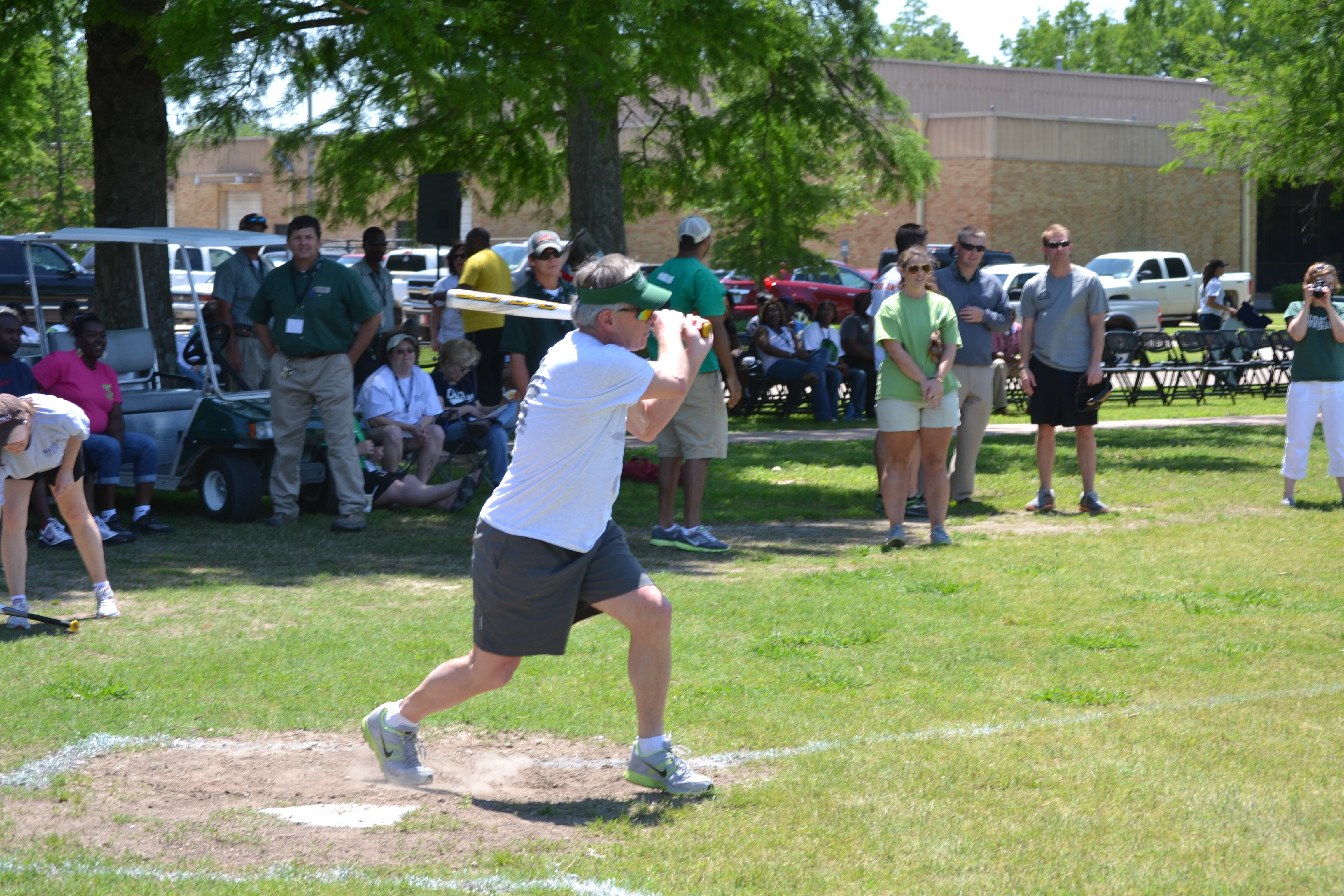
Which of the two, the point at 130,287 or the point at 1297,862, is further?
the point at 130,287

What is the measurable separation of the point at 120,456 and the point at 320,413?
1339 mm

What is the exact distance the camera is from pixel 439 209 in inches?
555

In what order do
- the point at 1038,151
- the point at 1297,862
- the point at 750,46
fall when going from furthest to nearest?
the point at 1038,151 < the point at 750,46 < the point at 1297,862

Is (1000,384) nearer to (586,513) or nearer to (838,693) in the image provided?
(838,693)

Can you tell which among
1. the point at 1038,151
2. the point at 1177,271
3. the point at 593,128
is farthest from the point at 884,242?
the point at 593,128

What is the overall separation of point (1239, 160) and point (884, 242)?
903 inches

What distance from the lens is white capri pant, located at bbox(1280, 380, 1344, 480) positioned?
11.1 m

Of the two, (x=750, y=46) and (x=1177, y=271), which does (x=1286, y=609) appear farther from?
(x=1177, y=271)

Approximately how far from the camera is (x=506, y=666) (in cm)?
485

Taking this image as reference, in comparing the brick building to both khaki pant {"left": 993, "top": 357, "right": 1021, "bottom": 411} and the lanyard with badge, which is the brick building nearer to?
khaki pant {"left": 993, "top": 357, "right": 1021, "bottom": 411}

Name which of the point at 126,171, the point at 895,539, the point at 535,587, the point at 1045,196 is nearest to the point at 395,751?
the point at 535,587

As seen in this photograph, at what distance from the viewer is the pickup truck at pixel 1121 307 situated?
31297mm

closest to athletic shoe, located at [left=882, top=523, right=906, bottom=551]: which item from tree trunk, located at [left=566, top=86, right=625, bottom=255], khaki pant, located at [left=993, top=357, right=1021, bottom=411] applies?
khaki pant, located at [left=993, top=357, right=1021, bottom=411]

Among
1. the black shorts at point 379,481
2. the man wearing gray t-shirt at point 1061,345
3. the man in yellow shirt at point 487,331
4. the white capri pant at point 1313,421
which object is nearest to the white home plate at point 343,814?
the black shorts at point 379,481
